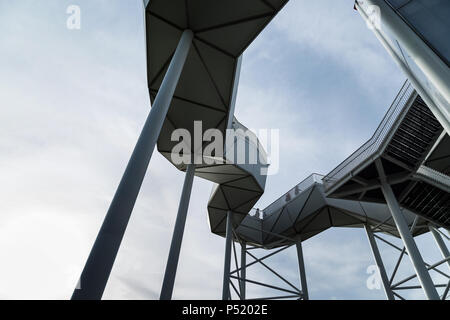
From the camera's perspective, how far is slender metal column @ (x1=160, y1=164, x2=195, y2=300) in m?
8.51

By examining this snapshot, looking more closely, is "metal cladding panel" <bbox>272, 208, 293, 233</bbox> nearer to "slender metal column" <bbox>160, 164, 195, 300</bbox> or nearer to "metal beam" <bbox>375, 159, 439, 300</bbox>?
"metal beam" <bbox>375, 159, 439, 300</bbox>

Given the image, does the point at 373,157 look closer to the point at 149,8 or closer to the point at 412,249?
the point at 412,249

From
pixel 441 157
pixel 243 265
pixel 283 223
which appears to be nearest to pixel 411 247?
pixel 441 157

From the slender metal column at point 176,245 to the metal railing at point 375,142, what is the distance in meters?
8.89

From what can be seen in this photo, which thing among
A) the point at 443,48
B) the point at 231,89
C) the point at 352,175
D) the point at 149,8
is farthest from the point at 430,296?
the point at 149,8

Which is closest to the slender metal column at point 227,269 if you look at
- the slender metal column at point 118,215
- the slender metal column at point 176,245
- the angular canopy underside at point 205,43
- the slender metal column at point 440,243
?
the slender metal column at point 176,245

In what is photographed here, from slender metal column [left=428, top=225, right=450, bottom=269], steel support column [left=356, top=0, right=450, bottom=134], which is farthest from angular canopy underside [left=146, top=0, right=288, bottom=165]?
slender metal column [left=428, top=225, right=450, bottom=269]

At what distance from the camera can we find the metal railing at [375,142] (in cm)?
1052

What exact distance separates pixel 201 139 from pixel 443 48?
883 cm

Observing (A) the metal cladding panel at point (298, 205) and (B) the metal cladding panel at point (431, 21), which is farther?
(A) the metal cladding panel at point (298, 205)

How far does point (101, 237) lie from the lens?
3646 mm

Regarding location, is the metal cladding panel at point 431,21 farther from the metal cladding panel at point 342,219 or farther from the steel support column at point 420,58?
the metal cladding panel at point 342,219

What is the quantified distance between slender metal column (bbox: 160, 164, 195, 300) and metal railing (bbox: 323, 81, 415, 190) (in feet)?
29.2
